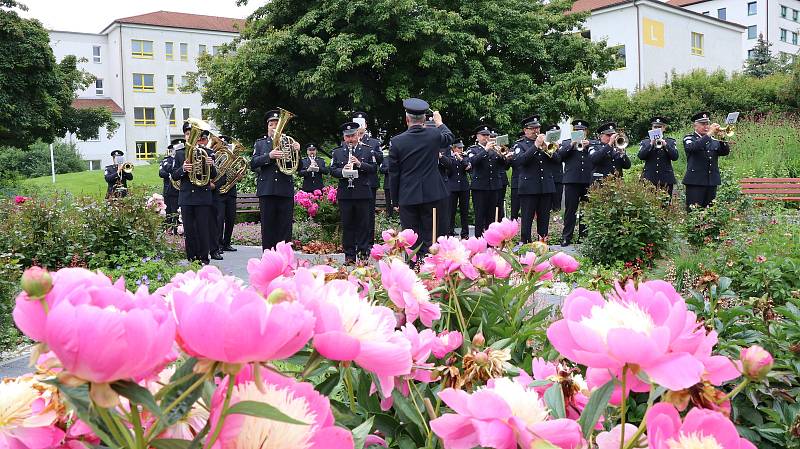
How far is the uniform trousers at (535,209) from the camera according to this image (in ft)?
44.6

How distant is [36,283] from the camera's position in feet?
2.12

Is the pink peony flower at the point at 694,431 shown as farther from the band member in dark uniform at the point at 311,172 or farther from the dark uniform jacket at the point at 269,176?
the band member in dark uniform at the point at 311,172

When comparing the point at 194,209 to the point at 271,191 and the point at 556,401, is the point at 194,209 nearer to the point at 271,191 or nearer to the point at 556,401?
the point at 271,191

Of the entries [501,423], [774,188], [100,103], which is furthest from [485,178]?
[100,103]

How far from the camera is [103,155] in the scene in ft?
218

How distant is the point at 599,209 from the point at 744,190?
7379 millimetres

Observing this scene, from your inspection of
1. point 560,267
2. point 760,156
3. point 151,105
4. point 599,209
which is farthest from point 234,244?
point 151,105

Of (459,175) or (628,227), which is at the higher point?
(459,175)

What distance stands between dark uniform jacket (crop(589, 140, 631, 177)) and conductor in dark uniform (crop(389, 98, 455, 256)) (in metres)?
6.08

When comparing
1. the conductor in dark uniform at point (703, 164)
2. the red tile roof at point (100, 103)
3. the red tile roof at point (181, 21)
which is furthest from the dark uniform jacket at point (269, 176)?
the red tile roof at point (100, 103)

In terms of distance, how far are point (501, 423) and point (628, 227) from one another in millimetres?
9247

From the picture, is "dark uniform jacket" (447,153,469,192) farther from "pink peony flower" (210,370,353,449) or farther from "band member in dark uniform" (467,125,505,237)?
"pink peony flower" (210,370,353,449)

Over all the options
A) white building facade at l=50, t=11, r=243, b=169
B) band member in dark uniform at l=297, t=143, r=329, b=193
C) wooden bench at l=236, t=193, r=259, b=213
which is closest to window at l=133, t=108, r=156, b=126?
white building facade at l=50, t=11, r=243, b=169

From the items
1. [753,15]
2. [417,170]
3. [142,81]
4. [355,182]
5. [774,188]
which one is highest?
[753,15]
